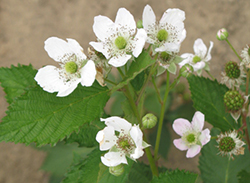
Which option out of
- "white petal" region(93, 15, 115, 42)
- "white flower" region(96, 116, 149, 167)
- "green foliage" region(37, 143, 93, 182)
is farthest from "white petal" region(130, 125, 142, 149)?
"green foliage" region(37, 143, 93, 182)

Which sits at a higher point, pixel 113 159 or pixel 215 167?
pixel 113 159

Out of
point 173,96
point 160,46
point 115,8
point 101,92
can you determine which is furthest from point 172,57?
point 115,8

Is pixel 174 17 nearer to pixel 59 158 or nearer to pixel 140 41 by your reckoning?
pixel 140 41

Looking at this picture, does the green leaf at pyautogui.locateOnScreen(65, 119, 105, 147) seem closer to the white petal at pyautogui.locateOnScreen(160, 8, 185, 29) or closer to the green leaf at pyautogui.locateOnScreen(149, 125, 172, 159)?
the white petal at pyautogui.locateOnScreen(160, 8, 185, 29)

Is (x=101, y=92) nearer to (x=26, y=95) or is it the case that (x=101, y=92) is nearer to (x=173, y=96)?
(x=26, y=95)

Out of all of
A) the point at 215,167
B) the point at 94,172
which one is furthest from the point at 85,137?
the point at 215,167

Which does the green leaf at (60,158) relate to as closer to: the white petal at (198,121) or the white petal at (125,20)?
the white petal at (198,121)
